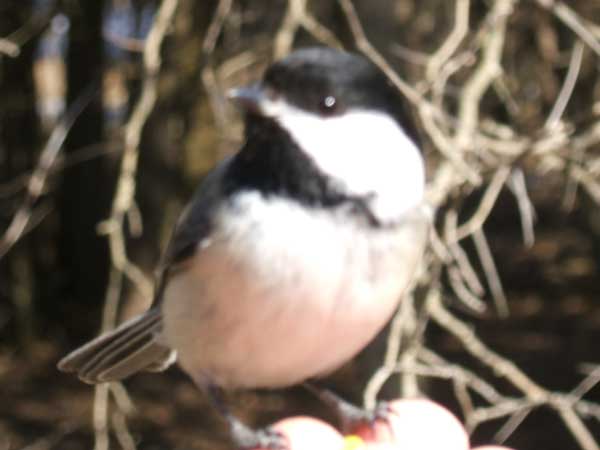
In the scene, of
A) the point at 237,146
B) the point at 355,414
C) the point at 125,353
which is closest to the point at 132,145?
the point at 237,146

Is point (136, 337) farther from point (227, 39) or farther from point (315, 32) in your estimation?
point (227, 39)

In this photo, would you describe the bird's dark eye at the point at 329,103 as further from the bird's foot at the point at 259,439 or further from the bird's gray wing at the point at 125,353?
the bird's gray wing at the point at 125,353

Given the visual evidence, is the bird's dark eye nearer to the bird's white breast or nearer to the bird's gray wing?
the bird's white breast

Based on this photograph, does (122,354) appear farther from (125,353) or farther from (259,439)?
(259,439)

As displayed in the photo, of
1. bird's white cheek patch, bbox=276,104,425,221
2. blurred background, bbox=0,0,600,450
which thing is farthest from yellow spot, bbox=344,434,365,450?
bird's white cheek patch, bbox=276,104,425,221

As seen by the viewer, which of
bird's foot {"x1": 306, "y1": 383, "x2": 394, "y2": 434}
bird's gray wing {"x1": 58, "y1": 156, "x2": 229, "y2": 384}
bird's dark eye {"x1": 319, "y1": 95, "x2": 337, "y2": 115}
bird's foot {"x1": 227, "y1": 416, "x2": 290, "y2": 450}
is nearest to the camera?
bird's dark eye {"x1": 319, "y1": 95, "x2": 337, "y2": 115}

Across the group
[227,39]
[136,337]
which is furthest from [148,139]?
[136,337]
